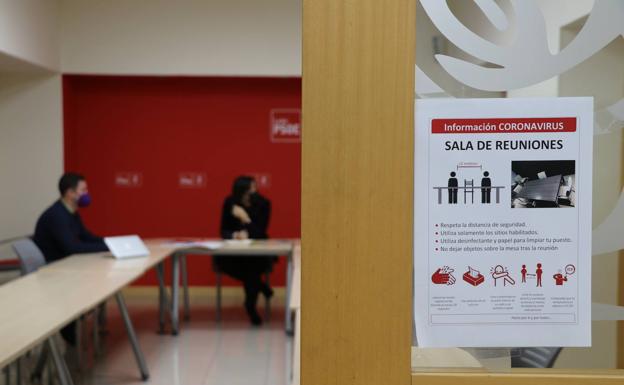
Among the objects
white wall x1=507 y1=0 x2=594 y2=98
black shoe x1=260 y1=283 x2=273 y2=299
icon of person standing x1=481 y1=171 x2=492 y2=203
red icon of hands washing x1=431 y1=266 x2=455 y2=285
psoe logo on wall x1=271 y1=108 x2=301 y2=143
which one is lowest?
black shoe x1=260 y1=283 x2=273 y2=299

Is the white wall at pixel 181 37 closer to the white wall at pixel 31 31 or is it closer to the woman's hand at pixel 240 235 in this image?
the white wall at pixel 31 31

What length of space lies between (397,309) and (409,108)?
44cm

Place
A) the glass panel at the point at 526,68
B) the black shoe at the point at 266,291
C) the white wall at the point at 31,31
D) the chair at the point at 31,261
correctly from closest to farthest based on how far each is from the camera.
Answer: the glass panel at the point at 526,68
the chair at the point at 31,261
the white wall at the point at 31,31
the black shoe at the point at 266,291

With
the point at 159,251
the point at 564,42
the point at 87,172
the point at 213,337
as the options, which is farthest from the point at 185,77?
the point at 564,42

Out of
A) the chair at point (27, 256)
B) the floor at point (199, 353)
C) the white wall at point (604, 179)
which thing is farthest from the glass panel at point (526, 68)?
the chair at point (27, 256)

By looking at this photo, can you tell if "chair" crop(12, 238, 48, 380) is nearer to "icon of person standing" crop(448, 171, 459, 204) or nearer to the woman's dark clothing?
the woman's dark clothing

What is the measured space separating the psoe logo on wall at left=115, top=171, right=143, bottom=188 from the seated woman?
166 centimetres

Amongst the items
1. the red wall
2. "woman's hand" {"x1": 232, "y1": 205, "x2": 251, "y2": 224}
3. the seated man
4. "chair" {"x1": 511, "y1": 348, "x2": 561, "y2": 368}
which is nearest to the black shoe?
"woman's hand" {"x1": 232, "y1": 205, "x2": 251, "y2": 224}

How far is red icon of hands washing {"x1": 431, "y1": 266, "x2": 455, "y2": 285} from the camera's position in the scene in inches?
51.6

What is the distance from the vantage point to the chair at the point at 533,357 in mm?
1346

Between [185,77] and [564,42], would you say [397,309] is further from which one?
[185,77]

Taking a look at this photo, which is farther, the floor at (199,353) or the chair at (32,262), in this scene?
the floor at (199,353)

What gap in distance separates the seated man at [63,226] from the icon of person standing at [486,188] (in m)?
4.36

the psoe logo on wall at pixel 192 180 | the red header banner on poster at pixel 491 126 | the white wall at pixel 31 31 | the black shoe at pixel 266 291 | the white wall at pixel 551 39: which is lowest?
the black shoe at pixel 266 291
